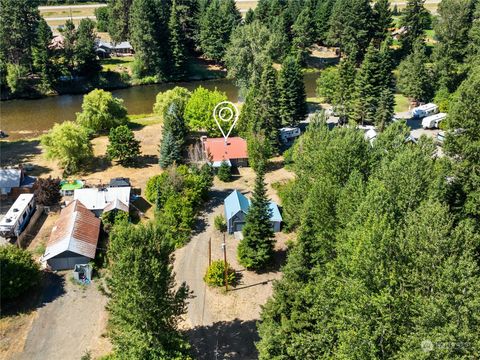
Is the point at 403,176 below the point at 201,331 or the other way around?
the other way around

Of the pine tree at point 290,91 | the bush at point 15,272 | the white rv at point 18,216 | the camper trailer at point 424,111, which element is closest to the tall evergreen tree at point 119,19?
the pine tree at point 290,91

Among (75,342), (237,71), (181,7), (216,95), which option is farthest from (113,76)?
(75,342)

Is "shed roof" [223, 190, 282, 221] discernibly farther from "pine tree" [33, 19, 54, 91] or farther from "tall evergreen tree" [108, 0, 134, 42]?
"tall evergreen tree" [108, 0, 134, 42]

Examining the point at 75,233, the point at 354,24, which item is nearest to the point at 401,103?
the point at 354,24

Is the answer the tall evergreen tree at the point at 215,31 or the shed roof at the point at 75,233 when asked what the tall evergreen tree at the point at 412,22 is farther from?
the shed roof at the point at 75,233

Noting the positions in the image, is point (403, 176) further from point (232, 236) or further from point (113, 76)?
point (113, 76)
